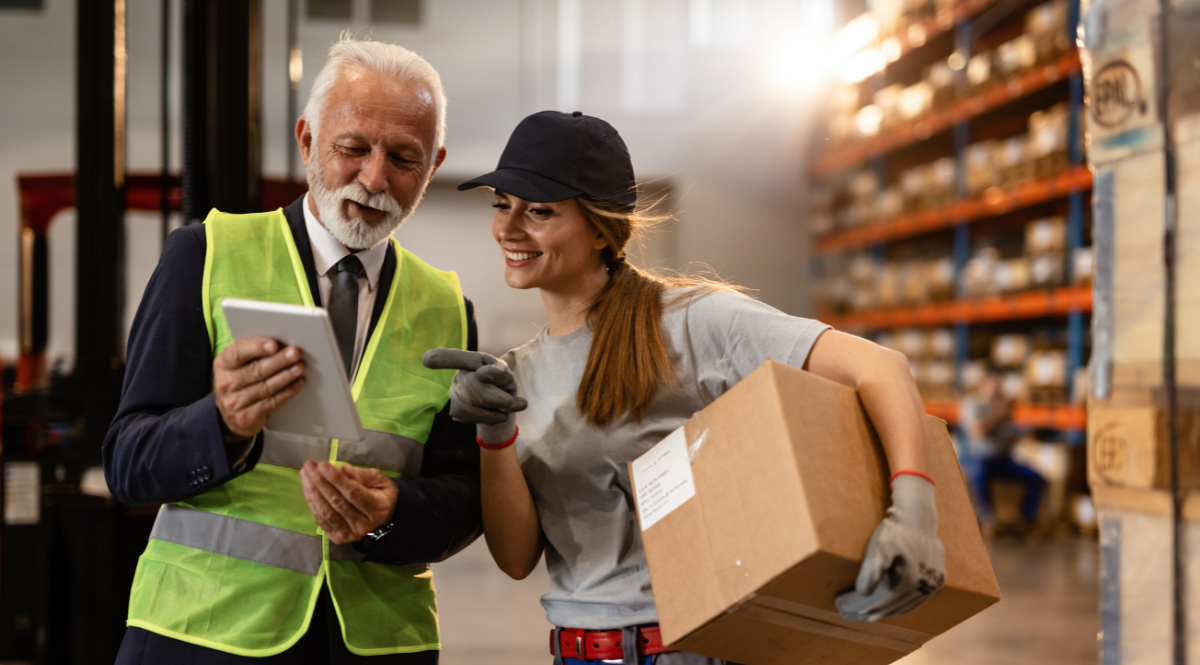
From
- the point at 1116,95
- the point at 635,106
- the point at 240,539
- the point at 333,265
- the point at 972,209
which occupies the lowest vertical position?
the point at 240,539

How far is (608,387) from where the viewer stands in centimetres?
147

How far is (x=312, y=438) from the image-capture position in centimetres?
145

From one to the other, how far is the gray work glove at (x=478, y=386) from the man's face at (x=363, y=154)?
361mm

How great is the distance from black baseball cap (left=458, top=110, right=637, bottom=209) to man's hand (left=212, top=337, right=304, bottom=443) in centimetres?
48

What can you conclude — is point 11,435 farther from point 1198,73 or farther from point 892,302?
point 892,302

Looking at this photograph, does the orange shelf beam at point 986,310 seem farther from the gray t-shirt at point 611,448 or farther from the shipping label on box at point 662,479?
the shipping label on box at point 662,479

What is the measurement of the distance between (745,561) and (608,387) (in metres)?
0.41

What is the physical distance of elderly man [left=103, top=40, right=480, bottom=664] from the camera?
1.30 metres

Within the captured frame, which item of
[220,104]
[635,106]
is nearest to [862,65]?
[635,106]

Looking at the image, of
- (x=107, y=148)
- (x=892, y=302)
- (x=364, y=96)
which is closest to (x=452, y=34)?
(x=892, y=302)

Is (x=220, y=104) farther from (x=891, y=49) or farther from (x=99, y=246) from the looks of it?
(x=891, y=49)

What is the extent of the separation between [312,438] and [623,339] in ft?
1.83

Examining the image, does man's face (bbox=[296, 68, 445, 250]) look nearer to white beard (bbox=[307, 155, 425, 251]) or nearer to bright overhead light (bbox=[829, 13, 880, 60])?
white beard (bbox=[307, 155, 425, 251])

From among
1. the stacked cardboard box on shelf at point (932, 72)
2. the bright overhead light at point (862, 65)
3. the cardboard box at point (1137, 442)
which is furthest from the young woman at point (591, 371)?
the bright overhead light at point (862, 65)
